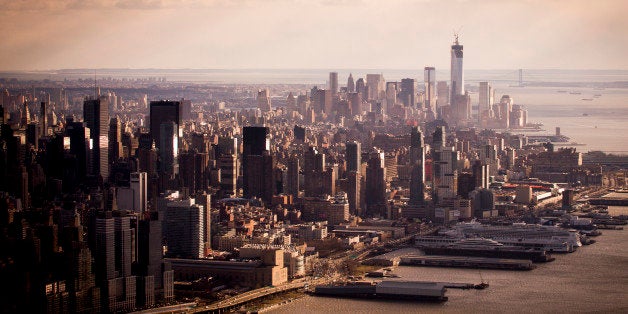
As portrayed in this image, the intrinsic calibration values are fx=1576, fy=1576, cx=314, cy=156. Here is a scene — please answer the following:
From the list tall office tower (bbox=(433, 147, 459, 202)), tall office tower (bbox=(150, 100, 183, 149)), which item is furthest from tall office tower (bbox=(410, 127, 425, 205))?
tall office tower (bbox=(150, 100, 183, 149))

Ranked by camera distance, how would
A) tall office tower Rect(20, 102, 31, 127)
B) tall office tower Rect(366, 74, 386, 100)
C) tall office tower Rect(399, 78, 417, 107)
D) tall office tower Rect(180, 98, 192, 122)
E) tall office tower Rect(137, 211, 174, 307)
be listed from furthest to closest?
tall office tower Rect(399, 78, 417, 107) < tall office tower Rect(366, 74, 386, 100) < tall office tower Rect(180, 98, 192, 122) < tall office tower Rect(20, 102, 31, 127) < tall office tower Rect(137, 211, 174, 307)

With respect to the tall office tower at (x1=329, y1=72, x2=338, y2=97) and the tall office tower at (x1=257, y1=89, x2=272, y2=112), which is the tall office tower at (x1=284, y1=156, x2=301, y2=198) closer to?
the tall office tower at (x1=257, y1=89, x2=272, y2=112)

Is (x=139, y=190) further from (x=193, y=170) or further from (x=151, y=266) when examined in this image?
(x=151, y=266)

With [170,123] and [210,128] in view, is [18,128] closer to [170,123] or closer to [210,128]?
[170,123]

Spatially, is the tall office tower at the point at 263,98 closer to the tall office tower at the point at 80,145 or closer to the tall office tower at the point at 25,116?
the tall office tower at the point at 80,145

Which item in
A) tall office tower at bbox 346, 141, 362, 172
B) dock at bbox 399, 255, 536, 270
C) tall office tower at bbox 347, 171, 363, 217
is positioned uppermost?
tall office tower at bbox 346, 141, 362, 172

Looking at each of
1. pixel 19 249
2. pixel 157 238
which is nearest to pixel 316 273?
pixel 157 238

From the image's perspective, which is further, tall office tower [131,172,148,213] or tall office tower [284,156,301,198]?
tall office tower [284,156,301,198]

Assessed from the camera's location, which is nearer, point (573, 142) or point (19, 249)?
point (19, 249)
